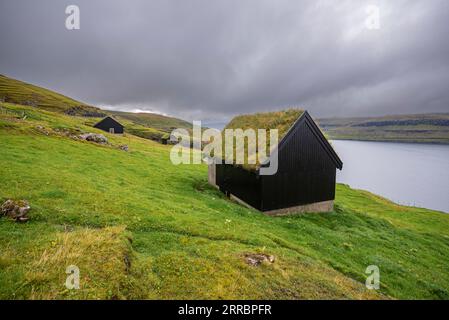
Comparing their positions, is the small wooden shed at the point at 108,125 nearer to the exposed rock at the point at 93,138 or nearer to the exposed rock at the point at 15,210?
the exposed rock at the point at 93,138

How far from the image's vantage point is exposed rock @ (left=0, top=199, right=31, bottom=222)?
389 inches

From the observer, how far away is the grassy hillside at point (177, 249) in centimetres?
695

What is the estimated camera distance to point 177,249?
9.49 metres

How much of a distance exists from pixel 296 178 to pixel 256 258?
11365mm

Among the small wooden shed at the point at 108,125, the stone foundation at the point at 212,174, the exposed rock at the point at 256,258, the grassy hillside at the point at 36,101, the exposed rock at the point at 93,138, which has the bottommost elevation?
the exposed rock at the point at 256,258

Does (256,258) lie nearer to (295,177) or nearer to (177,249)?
(177,249)

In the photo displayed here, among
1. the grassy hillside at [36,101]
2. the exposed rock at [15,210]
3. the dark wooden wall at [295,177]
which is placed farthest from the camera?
the grassy hillside at [36,101]

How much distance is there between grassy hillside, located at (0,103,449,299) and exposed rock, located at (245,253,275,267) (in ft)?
0.80

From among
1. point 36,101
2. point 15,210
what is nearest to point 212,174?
point 15,210

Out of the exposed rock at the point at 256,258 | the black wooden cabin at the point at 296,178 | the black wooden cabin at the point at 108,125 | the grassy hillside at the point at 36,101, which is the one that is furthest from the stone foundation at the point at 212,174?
the grassy hillside at the point at 36,101

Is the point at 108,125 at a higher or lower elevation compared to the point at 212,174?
higher

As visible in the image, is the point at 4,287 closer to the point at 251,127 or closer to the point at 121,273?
the point at 121,273

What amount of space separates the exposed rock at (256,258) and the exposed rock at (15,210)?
9.64 m
